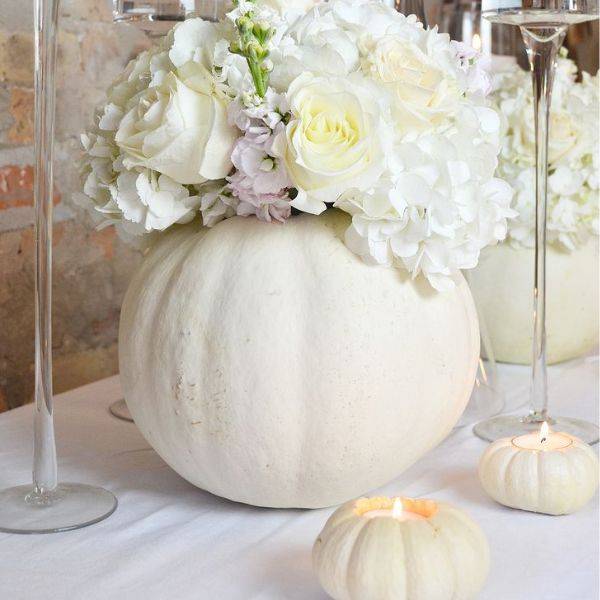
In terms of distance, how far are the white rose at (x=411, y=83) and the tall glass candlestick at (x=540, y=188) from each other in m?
0.22

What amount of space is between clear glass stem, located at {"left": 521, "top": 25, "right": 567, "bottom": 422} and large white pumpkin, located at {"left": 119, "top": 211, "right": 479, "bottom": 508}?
29 cm

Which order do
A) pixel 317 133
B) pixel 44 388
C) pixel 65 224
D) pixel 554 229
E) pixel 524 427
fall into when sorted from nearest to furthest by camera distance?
pixel 317 133
pixel 44 388
pixel 524 427
pixel 554 229
pixel 65 224

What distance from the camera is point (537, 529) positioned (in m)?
0.77

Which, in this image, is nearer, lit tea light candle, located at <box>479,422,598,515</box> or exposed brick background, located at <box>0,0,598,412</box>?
lit tea light candle, located at <box>479,422,598,515</box>

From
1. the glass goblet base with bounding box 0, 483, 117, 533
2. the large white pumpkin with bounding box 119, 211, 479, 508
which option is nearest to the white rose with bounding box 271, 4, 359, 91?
the large white pumpkin with bounding box 119, 211, 479, 508

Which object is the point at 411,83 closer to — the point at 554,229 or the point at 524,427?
the point at 524,427

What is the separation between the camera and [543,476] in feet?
2.59

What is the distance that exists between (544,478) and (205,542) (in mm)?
278

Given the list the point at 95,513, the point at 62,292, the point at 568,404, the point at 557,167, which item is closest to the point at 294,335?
the point at 95,513

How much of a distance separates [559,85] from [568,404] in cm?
44

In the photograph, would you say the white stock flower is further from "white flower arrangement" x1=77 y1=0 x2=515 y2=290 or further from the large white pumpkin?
the large white pumpkin

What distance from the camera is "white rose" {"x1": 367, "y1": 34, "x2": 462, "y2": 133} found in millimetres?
741

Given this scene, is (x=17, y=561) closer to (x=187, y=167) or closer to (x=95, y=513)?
(x=95, y=513)

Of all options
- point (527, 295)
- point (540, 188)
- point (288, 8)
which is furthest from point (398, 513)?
point (527, 295)
